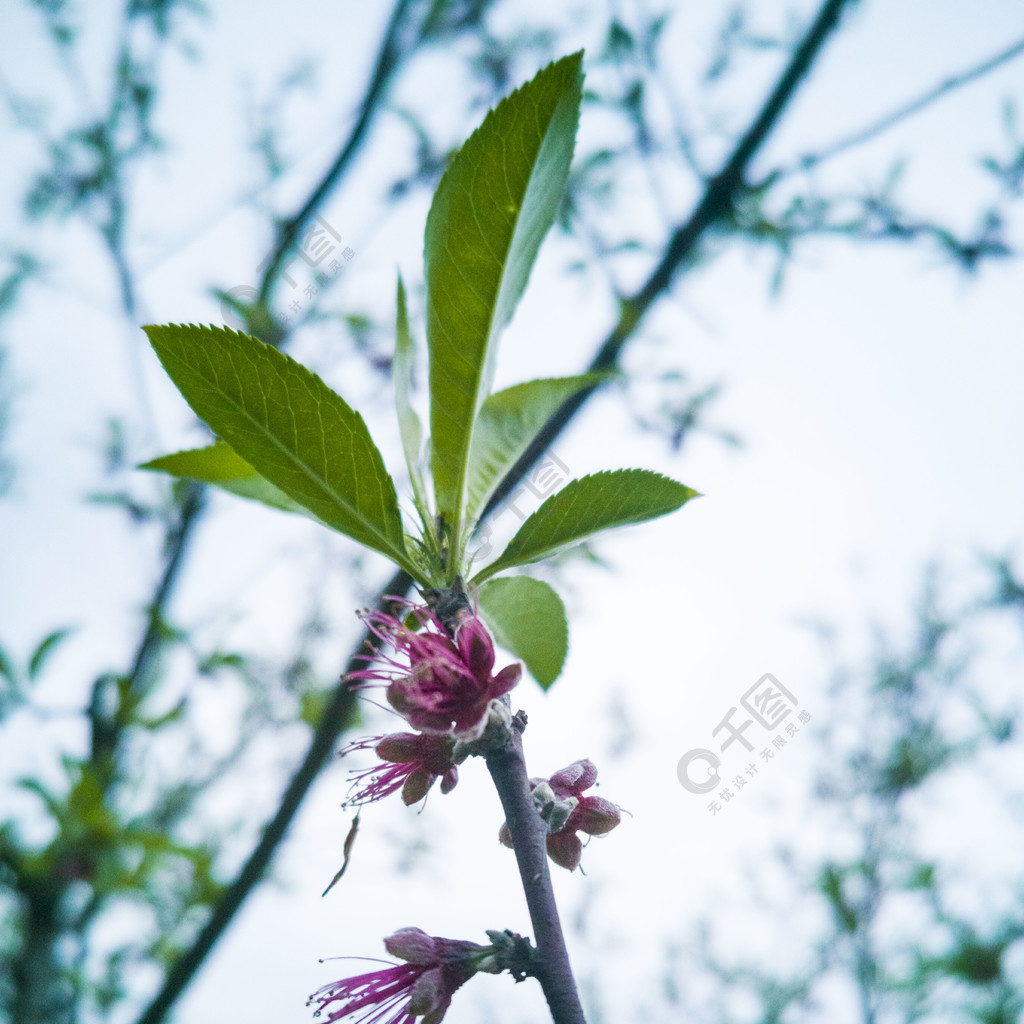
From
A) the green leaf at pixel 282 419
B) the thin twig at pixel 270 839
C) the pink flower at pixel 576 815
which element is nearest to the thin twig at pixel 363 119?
the thin twig at pixel 270 839

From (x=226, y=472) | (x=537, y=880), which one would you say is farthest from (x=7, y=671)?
(x=537, y=880)

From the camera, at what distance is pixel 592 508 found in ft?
2.25

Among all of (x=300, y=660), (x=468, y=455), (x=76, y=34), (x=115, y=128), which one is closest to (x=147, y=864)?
(x=300, y=660)

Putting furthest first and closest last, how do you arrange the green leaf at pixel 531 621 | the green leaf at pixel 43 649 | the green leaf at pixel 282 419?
the green leaf at pixel 43 649
the green leaf at pixel 531 621
the green leaf at pixel 282 419

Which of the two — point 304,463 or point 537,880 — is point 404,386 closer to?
point 304,463

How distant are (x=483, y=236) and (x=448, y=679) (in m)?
0.40

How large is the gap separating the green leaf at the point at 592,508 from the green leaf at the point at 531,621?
55 millimetres

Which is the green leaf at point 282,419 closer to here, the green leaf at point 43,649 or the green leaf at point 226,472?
the green leaf at point 226,472

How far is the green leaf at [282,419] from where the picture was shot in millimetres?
593

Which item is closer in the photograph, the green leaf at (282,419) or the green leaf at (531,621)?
the green leaf at (282,419)

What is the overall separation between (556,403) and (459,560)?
228mm

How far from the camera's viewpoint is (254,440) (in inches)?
24.6

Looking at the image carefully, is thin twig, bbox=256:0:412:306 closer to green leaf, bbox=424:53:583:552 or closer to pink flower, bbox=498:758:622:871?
green leaf, bbox=424:53:583:552

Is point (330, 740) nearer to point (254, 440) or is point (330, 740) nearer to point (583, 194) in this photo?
point (254, 440)
